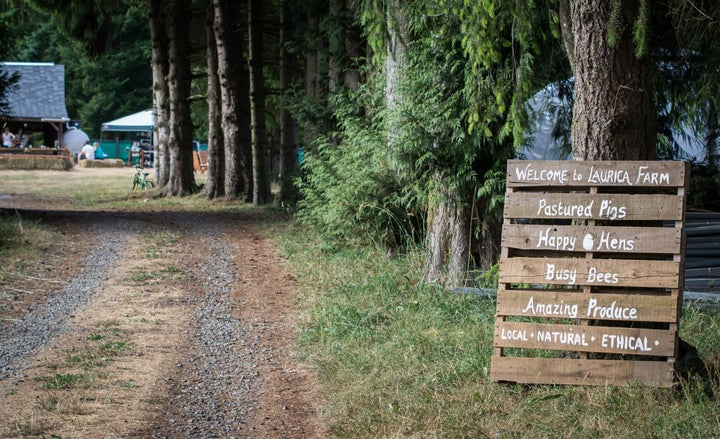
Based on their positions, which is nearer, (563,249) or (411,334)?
(563,249)

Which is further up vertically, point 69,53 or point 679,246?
point 69,53

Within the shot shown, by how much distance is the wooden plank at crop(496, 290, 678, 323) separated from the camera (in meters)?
5.62

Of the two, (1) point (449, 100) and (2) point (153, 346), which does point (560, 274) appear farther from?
(2) point (153, 346)

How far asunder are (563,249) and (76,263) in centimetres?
867

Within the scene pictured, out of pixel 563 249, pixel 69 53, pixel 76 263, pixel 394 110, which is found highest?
pixel 69 53

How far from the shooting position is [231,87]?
20922 mm

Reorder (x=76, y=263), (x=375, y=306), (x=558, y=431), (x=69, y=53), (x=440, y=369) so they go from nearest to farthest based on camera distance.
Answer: (x=558, y=431) → (x=440, y=369) → (x=375, y=306) → (x=76, y=263) → (x=69, y=53)

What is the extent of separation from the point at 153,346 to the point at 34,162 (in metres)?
34.7

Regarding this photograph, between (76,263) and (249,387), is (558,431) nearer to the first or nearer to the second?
(249,387)

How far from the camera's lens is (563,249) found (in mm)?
5875

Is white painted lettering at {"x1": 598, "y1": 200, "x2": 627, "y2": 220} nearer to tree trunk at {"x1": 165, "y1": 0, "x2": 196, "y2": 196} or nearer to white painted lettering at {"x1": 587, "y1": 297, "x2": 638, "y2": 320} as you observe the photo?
white painted lettering at {"x1": 587, "y1": 297, "x2": 638, "y2": 320}

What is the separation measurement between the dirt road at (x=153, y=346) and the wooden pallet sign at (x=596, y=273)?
5.48 ft

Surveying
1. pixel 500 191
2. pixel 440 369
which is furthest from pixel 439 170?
pixel 440 369

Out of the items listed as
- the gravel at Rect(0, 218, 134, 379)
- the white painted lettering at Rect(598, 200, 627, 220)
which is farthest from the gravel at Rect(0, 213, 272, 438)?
the white painted lettering at Rect(598, 200, 627, 220)
